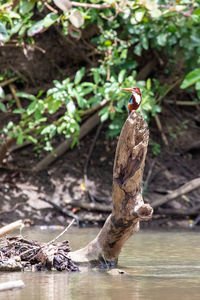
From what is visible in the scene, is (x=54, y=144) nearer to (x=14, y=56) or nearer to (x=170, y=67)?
(x=14, y=56)

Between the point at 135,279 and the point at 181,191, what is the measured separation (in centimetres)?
368

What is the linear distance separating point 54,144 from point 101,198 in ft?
4.58

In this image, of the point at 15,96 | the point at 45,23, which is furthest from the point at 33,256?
the point at 15,96

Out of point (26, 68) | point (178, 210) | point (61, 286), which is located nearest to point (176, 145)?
point (178, 210)

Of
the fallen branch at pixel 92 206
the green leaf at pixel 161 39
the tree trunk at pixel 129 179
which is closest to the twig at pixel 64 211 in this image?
the fallen branch at pixel 92 206

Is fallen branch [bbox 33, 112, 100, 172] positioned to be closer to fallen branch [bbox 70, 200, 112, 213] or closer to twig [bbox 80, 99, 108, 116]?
twig [bbox 80, 99, 108, 116]

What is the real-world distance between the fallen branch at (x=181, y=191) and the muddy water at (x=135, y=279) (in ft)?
5.90

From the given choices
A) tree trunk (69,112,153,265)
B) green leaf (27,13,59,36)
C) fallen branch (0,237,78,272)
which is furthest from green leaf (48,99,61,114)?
tree trunk (69,112,153,265)

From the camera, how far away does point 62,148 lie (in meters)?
8.36

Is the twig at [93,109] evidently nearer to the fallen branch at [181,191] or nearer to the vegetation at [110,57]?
the vegetation at [110,57]

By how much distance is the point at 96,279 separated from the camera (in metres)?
3.67

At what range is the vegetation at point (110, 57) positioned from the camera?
6.54m

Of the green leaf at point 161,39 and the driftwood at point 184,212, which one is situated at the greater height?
the green leaf at point 161,39

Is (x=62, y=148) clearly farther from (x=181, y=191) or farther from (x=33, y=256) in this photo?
(x=33, y=256)
